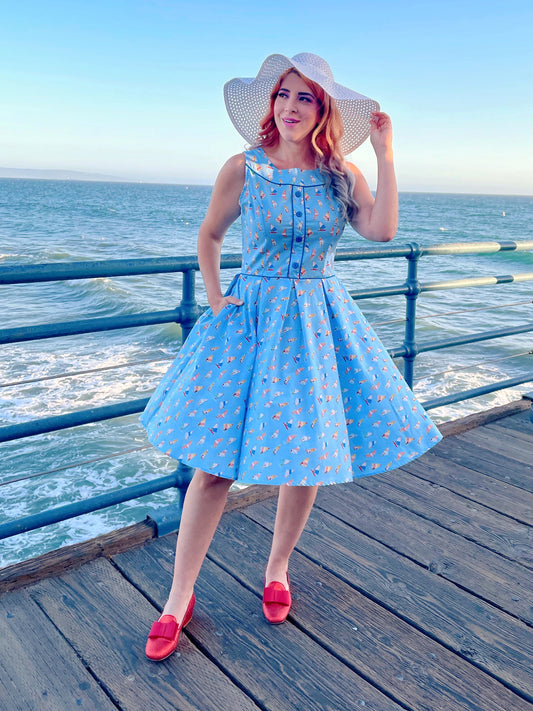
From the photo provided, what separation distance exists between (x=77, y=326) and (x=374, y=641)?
1102mm

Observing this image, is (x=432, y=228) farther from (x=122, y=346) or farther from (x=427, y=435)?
(x=427, y=435)

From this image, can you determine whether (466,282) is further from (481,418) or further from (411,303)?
(481,418)

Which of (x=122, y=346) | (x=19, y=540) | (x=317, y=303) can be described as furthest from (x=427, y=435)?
(x=122, y=346)

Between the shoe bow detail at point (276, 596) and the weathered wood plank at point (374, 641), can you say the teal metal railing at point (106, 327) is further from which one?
the shoe bow detail at point (276, 596)

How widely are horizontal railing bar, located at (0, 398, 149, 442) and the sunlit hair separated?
2.78ft

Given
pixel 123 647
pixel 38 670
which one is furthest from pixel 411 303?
pixel 38 670

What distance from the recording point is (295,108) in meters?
1.51

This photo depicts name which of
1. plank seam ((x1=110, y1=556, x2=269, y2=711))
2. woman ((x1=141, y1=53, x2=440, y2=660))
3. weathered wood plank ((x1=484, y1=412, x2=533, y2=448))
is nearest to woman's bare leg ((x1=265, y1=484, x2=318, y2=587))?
woman ((x1=141, y1=53, x2=440, y2=660))

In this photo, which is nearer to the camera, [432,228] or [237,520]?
[237,520]

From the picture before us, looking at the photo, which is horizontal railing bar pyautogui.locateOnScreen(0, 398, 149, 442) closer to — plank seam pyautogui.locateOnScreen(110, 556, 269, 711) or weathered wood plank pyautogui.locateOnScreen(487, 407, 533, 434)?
plank seam pyautogui.locateOnScreen(110, 556, 269, 711)

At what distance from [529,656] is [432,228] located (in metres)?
43.1

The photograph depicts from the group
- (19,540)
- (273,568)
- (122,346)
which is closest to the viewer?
(273,568)

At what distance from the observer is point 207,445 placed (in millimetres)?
1463

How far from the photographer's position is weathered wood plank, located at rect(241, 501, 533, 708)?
155 cm
